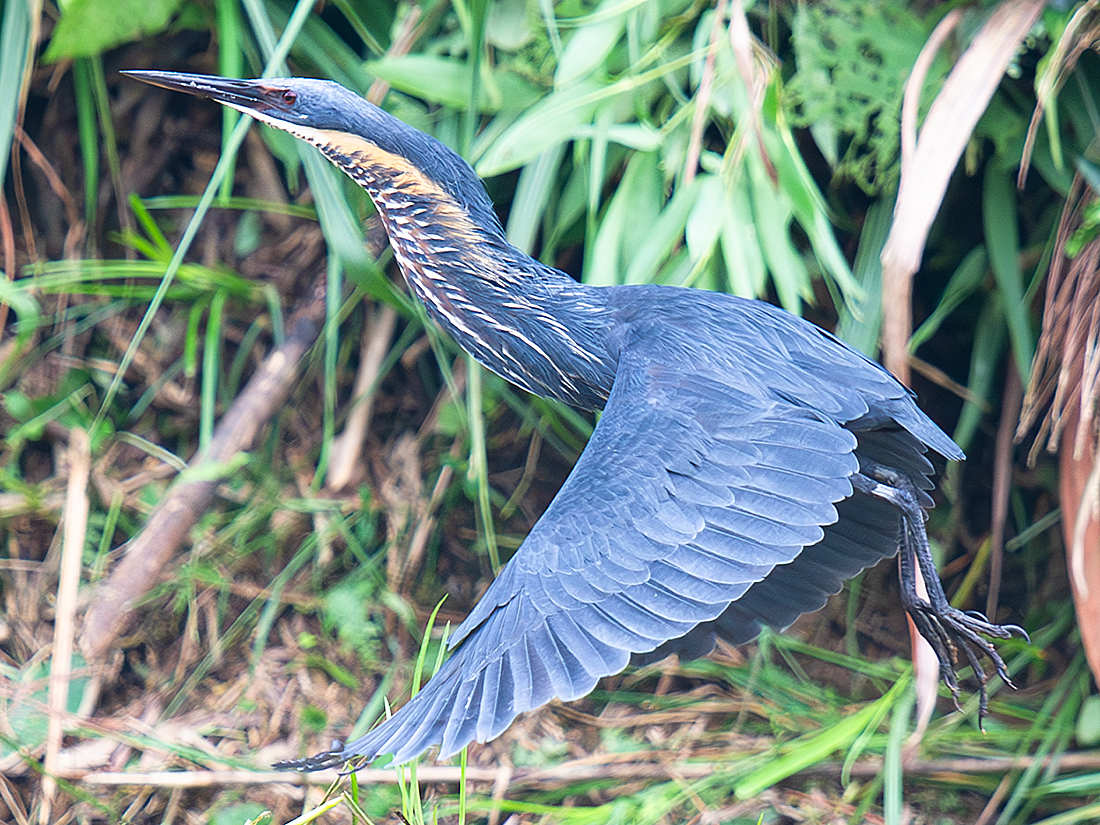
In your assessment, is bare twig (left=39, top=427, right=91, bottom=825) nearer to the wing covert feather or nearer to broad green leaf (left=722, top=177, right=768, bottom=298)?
the wing covert feather

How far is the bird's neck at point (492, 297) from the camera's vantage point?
1639 mm

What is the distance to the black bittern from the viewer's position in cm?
129

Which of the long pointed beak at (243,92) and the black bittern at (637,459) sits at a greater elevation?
the long pointed beak at (243,92)

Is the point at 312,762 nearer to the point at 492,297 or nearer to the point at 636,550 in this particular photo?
the point at 636,550

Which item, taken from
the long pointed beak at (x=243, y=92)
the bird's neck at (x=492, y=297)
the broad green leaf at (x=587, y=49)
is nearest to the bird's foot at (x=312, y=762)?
the bird's neck at (x=492, y=297)

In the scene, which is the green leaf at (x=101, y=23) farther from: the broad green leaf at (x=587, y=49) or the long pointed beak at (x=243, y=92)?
the broad green leaf at (x=587, y=49)

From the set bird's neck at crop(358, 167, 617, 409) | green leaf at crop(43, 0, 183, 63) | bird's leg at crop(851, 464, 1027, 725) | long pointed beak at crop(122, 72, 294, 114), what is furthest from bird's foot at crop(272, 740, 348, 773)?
green leaf at crop(43, 0, 183, 63)

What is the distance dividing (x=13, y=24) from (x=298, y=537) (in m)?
1.17

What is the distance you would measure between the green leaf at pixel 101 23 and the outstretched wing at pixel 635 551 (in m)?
1.35

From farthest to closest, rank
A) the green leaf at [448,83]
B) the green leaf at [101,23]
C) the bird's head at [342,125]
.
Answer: the green leaf at [101,23]
the green leaf at [448,83]
the bird's head at [342,125]

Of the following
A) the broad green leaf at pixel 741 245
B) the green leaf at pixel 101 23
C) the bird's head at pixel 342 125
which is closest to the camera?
the bird's head at pixel 342 125

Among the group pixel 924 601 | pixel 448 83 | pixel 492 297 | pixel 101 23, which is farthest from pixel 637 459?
pixel 101 23

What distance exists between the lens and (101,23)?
7.03ft

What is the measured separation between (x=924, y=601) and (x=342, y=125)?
1091 mm
